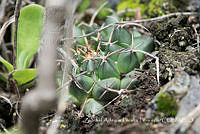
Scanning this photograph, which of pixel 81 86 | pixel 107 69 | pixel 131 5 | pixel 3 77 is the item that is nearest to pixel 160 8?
pixel 131 5

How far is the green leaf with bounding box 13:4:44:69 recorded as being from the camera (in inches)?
59.7

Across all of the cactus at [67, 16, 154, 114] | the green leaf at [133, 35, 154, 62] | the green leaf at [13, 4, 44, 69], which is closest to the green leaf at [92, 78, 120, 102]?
the cactus at [67, 16, 154, 114]

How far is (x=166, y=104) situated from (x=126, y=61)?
0.39m

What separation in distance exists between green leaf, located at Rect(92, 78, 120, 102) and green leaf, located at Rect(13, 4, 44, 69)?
0.59m

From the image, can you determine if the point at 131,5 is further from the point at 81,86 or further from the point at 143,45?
the point at 81,86

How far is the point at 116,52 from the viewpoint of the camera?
3.97 feet

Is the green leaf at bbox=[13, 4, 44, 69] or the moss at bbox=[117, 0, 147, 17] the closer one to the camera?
the green leaf at bbox=[13, 4, 44, 69]

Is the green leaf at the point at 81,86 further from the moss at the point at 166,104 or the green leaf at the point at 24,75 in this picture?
the moss at the point at 166,104

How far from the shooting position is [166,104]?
0.92 m

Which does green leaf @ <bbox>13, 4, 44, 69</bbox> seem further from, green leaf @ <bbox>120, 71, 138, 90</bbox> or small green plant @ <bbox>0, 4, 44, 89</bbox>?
green leaf @ <bbox>120, 71, 138, 90</bbox>

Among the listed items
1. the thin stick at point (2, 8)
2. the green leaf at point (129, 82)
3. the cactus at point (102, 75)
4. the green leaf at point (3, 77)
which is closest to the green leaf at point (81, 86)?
the cactus at point (102, 75)

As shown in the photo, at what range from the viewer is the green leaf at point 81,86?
118cm

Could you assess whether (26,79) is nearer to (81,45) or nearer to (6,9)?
(81,45)

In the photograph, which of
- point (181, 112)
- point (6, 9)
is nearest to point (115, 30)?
point (181, 112)
